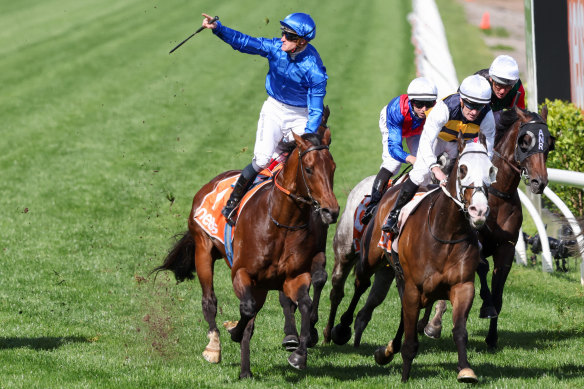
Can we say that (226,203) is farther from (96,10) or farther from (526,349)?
(96,10)

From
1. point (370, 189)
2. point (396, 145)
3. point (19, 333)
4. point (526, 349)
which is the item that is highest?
point (396, 145)

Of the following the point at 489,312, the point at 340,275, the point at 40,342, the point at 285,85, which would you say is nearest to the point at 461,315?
the point at 489,312

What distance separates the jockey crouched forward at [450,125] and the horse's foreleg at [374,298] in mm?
1195

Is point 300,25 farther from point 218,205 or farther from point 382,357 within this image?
point 382,357

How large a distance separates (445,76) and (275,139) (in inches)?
543

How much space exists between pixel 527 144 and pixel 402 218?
54.4 inches

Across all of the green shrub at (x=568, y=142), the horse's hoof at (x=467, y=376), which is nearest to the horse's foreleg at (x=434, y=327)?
the horse's hoof at (x=467, y=376)

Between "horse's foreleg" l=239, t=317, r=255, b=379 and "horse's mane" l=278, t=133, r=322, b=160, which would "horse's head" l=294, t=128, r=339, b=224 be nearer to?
"horse's mane" l=278, t=133, r=322, b=160

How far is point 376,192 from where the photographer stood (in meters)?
8.08

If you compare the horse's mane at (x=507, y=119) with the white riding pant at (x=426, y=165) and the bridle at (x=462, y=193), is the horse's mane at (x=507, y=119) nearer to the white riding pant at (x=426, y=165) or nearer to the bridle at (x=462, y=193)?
the white riding pant at (x=426, y=165)

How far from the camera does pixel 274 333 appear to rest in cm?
858

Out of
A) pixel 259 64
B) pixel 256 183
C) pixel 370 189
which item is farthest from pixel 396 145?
pixel 259 64

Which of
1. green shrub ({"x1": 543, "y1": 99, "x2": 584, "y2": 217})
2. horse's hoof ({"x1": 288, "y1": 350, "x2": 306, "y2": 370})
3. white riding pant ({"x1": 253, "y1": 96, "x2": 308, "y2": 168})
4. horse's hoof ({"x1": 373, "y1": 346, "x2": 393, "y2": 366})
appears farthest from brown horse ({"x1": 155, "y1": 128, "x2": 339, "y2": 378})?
green shrub ({"x1": 543, "y1": 99, "x2": 584, "y2": 217})

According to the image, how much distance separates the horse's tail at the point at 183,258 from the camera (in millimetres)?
8688
